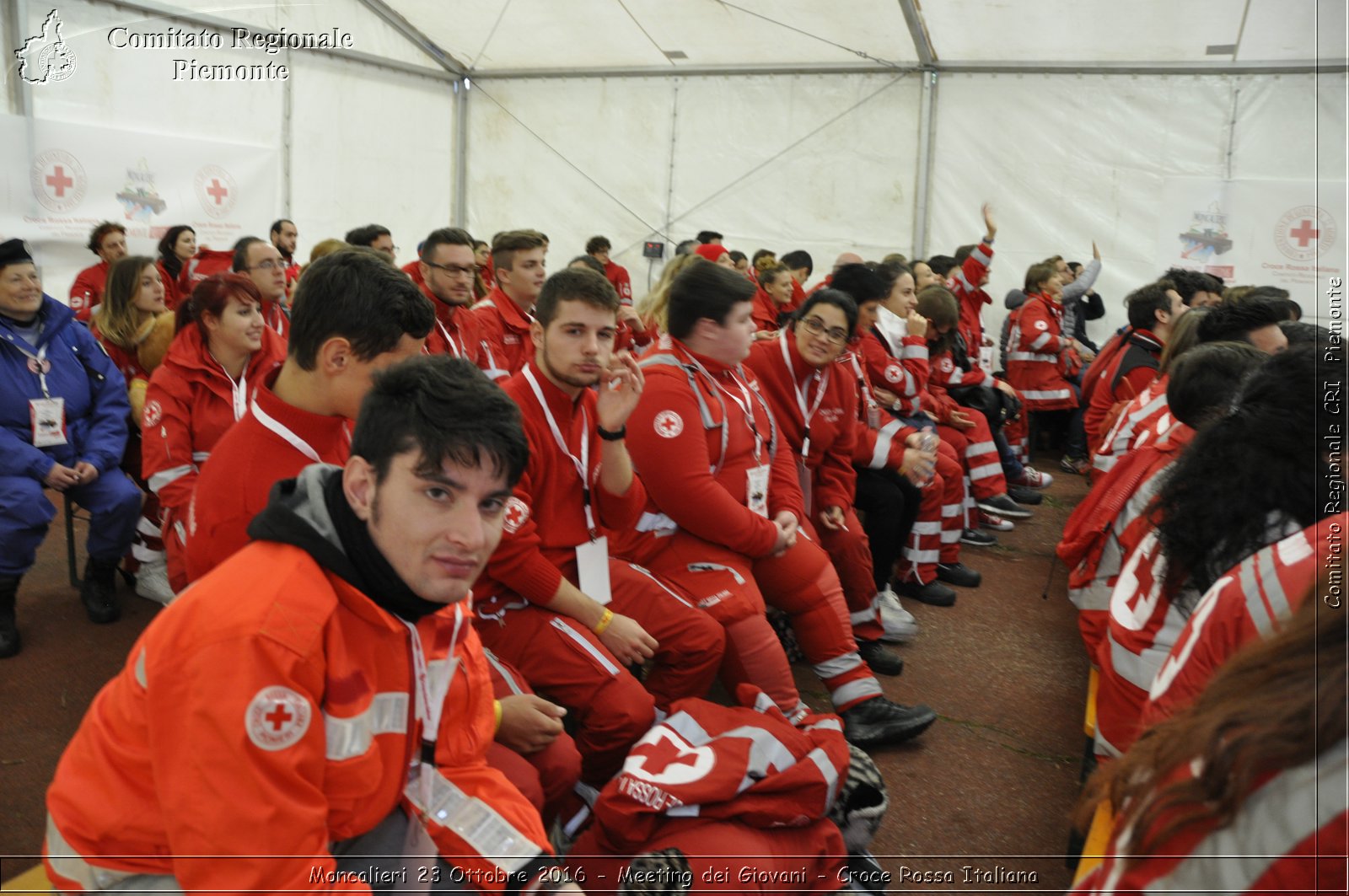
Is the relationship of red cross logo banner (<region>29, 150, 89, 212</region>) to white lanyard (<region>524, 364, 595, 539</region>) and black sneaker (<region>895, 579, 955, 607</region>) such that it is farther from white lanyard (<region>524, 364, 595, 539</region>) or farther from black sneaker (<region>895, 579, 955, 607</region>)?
black sneaker (<region>895, 579, 955, 607</region>)

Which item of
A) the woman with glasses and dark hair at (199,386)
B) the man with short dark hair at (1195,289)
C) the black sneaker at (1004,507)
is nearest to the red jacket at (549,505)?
the woman with glasses and dark hair at (199,386)

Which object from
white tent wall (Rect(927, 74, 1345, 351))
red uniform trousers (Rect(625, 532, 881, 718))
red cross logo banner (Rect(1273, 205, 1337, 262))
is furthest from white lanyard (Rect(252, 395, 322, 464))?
red cross logo banner (Rect(1273, 205, 1337, 262))

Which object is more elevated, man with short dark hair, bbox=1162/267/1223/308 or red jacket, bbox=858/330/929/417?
man with short dark hair, bbox=1162/267/1223/308

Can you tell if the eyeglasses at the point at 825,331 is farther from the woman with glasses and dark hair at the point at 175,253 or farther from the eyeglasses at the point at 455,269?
the woman with glasses and dark hair at the point at 175,253

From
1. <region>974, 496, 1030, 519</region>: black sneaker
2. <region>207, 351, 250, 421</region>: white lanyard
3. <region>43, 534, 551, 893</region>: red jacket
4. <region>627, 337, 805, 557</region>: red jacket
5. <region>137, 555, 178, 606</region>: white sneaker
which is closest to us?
<region>43, 534, 551, 893</region>: red jacket

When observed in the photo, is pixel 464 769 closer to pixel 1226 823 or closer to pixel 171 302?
pixel 1226 823

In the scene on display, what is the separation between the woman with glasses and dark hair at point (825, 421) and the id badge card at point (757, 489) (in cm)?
45

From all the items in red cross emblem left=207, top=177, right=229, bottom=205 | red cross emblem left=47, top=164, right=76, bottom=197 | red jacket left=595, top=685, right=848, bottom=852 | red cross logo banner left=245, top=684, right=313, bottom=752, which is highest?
red cross emblem left=207, top=177, right=229, bottom=205

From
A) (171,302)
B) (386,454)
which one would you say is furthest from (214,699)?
(171,302)

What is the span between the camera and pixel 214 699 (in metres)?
1.22

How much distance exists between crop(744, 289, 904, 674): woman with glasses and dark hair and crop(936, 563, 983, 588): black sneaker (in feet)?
3.75

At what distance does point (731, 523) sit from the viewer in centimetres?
298

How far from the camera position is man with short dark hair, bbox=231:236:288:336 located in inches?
183

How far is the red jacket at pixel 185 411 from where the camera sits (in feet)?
10.7
